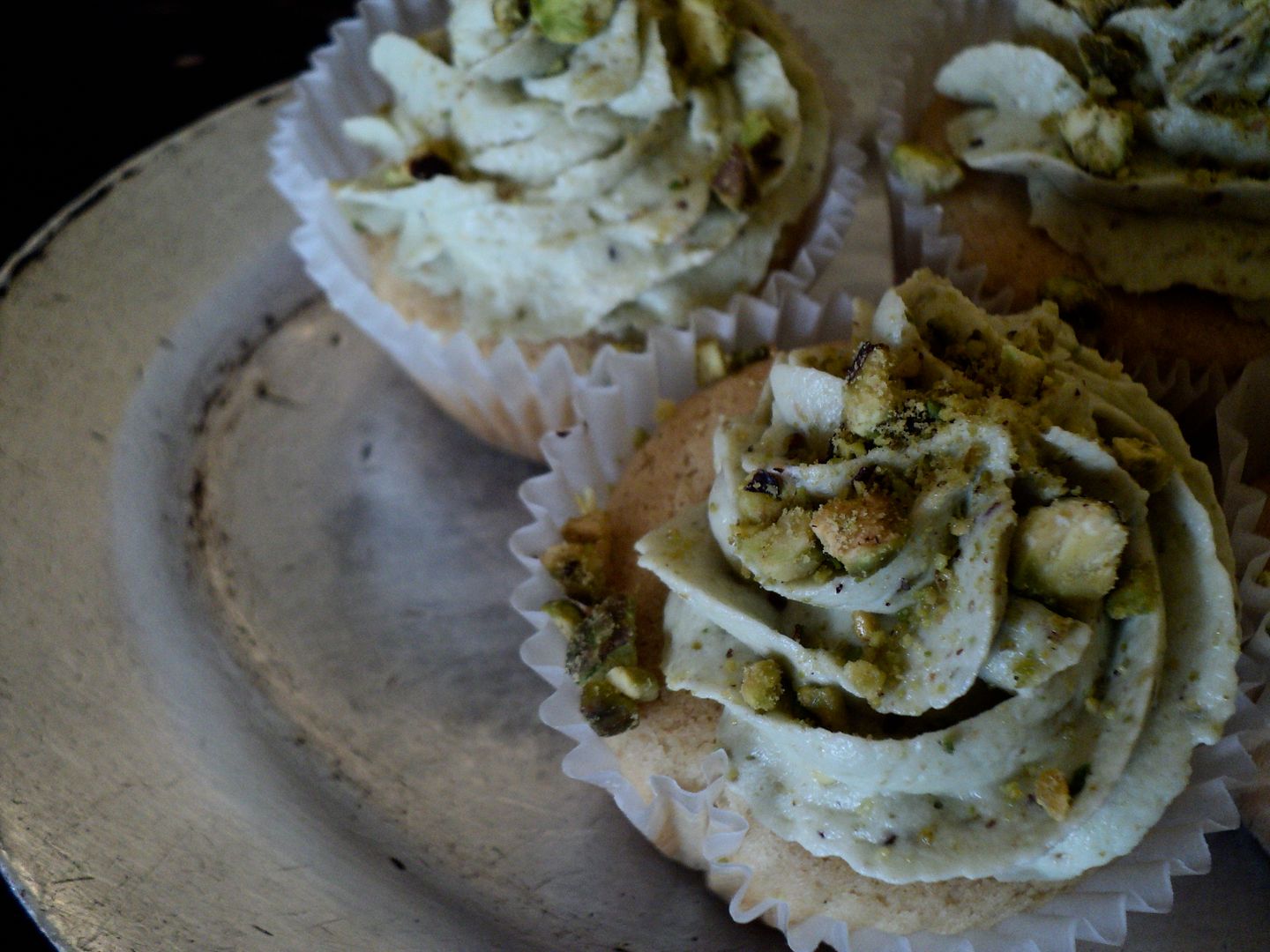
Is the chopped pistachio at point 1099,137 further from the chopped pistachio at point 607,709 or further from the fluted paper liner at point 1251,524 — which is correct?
the chopped pistachio at point 607,709

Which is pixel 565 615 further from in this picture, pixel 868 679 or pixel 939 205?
pixel 939 205

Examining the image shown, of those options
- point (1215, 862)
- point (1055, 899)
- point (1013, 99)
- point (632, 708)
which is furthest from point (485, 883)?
point (1013, 99)

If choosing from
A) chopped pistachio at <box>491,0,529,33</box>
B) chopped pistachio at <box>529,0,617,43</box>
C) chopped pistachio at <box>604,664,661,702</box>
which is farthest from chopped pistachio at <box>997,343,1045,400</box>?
chopped pistachio at <box>491,0,529,33</box>

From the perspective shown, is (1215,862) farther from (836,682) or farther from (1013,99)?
(1013,99)

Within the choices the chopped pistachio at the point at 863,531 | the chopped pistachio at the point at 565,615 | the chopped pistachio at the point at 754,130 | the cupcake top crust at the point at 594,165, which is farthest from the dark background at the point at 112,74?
the chopped pistachio at the point at 863,531

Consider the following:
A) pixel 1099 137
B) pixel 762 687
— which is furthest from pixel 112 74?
pixel 762 687

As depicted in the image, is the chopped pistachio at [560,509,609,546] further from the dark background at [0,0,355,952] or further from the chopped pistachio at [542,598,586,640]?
the dark background at [0,0,355,952]
